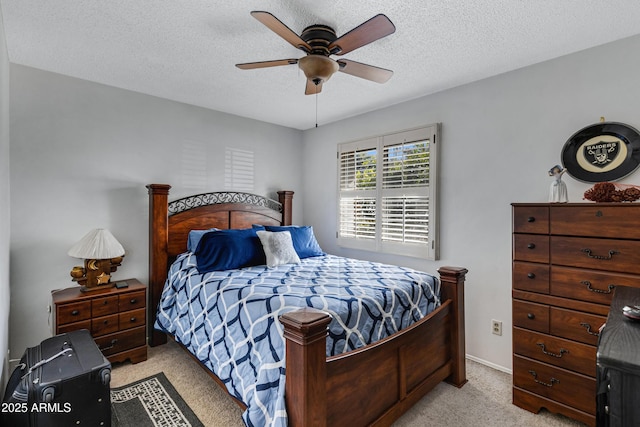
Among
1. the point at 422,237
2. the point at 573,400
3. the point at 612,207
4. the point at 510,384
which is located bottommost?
the point at 510,384

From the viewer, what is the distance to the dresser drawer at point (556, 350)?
1.91 metres

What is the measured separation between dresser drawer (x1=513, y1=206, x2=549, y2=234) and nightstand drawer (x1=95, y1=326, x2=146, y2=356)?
3.13 metres

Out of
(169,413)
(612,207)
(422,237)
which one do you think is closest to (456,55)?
(612,207)

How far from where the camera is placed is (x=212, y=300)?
2266 millimetres

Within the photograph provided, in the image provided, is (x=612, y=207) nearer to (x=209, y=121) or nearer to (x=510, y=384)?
(x=510, y=384)

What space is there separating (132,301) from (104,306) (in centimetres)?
20

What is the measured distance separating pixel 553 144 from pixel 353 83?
1709mm

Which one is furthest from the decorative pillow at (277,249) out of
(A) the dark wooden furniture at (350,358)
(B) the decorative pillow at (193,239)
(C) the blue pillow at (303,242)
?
(A) the dark wooden furniture at (350,358)

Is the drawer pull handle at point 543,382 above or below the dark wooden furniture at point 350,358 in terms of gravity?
below

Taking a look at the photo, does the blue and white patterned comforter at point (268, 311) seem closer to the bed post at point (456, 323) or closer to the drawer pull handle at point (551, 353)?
the bed post at point (456, 323)

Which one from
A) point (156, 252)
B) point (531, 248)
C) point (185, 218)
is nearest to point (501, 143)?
point (531, 248)

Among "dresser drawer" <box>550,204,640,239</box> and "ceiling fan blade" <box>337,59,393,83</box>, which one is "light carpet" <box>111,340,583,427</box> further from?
"ceiling fan blade" <box>337,59,393,83</box>

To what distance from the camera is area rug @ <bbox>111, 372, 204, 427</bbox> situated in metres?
1.99

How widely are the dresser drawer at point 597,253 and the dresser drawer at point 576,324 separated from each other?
0.98ft
